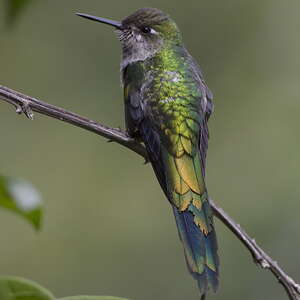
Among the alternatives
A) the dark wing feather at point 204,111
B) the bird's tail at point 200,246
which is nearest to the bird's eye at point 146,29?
the dark wing feather at point 204,111

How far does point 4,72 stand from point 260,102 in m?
2.93

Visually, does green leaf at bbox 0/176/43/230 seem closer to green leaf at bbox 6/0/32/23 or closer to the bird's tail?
green leaf at bbox 6/0/32/23

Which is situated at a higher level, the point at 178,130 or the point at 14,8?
the point at 178,130

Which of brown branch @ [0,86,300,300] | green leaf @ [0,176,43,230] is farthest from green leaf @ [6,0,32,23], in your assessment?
brown branch @ [0,86,300,300]

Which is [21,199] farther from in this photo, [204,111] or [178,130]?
[204,111]

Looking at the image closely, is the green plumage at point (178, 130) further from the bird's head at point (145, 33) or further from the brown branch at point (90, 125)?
the brown branch at point (90, 125)

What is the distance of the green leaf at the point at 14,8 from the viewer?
4.32 feet

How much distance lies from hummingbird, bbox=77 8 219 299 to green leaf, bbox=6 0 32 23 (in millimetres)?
1106

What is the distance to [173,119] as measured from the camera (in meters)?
3.23

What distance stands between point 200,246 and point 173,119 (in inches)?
39.2

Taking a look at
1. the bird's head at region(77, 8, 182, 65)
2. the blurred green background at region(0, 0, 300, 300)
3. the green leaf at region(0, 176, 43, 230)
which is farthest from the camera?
the blurred green background at region(0, 0, 300, 300)

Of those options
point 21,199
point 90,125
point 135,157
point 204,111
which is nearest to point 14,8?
point 21,199

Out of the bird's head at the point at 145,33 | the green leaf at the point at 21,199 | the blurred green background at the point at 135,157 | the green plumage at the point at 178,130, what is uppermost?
the blurred green background at the point at 135,157

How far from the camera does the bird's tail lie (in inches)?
83.9
